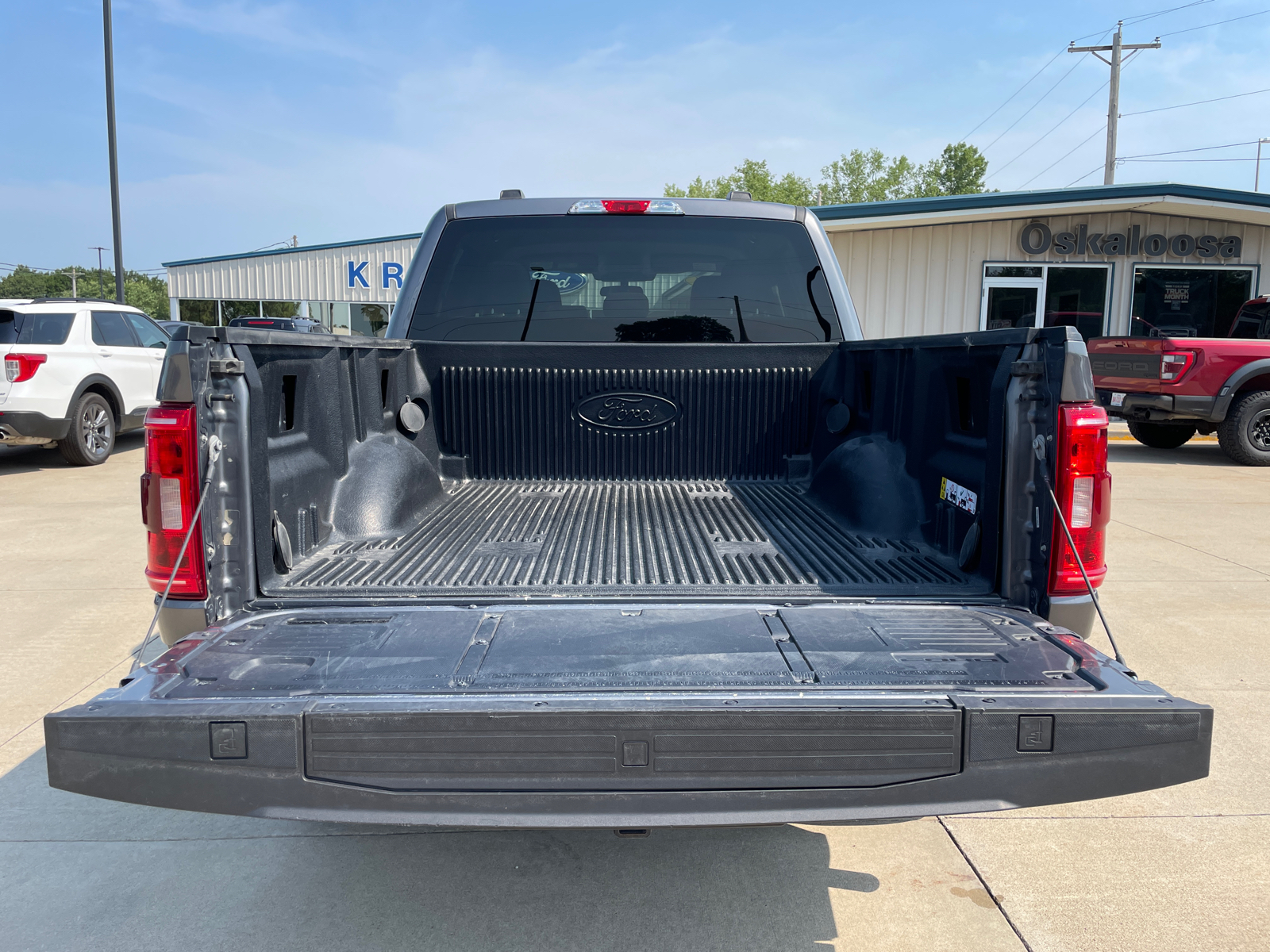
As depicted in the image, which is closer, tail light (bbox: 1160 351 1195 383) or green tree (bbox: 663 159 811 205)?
tail light (bbox: 1160 351 1195 383)

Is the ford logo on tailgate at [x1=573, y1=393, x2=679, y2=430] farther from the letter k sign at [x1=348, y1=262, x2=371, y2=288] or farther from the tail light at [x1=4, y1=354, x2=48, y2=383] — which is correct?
the letter k sign at [x1=348, y1=262, x2=371, y2=288]

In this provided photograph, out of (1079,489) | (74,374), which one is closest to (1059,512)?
(1079,489)

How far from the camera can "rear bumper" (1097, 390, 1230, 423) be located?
36.2 feet

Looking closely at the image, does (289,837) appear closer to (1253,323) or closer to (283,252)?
(1253,323)

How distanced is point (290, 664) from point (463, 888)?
1.06m

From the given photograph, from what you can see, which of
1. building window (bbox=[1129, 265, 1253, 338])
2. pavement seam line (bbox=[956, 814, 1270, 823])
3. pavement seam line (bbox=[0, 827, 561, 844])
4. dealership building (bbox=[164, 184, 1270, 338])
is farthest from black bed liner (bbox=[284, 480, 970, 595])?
building window (bbox=[1129, 265, 1253, 338])

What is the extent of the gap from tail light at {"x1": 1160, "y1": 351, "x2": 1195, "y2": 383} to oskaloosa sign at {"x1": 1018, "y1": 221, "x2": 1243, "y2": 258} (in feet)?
24.2

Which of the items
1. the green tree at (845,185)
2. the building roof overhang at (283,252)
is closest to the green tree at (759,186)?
the green tree at (845,185)

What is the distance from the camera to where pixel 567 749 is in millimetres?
1750

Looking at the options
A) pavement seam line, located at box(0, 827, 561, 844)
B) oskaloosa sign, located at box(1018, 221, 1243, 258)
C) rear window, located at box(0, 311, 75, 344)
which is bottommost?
pavement seam line, located at box(0, 827, 561, 844)

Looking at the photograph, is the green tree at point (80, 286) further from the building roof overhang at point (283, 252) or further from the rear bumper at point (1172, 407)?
the rear bumper at point (1172, 407)

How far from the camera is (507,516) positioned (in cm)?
335

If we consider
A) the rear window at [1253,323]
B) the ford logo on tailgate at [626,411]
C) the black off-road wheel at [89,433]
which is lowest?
the black off-road wheel at [89,433]

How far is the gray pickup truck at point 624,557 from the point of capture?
176 cm
